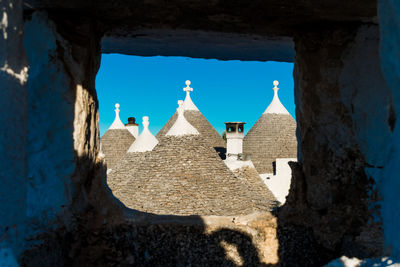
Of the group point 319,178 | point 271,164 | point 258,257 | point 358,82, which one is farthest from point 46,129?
point 271,164

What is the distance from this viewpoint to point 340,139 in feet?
9.67

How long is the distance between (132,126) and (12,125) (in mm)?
14705

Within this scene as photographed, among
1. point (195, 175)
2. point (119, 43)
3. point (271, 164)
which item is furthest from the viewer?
point (271, 164)

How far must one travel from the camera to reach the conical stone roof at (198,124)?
13.2 m

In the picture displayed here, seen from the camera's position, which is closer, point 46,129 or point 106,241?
point 46,129

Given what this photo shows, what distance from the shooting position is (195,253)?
9.87 feet

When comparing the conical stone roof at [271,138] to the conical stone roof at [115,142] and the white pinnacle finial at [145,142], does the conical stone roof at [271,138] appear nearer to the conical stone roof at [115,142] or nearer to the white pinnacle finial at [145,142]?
the white pinnacle finial at [145,142]

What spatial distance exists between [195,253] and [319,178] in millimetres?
1150

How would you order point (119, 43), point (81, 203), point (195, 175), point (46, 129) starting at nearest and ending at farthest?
point (46, 129)
point (81, 203)
point (119, 43)
point (195, 175)

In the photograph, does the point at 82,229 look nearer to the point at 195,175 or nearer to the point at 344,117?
the point at 344,117

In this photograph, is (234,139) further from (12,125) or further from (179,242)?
(12,125)

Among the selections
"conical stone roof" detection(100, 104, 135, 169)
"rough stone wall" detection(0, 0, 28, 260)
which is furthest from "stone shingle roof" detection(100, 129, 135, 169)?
"rough stone wall" detection(0, 0, 28, 260)

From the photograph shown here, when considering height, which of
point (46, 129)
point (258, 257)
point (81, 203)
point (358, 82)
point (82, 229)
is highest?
point (358, 82)

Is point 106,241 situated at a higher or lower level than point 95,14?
lower
